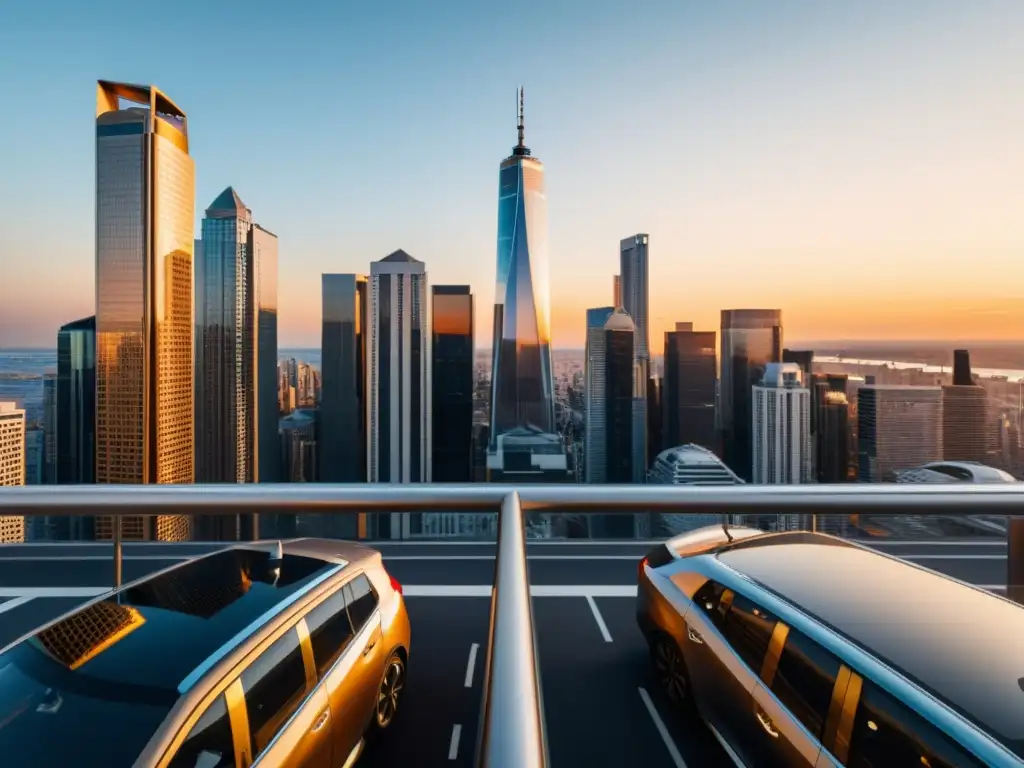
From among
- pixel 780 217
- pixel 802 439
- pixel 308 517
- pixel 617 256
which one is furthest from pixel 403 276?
pixel 308 517

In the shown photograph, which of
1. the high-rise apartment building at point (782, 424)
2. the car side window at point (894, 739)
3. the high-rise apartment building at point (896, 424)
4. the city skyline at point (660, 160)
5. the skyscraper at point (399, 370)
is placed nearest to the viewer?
the car side window at point (894, 739)

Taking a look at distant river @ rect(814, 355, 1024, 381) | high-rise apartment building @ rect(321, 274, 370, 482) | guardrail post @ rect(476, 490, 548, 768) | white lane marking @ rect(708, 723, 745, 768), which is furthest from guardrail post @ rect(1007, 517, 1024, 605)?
high-rise apartment building @ rect(321, 274, 370, 482)

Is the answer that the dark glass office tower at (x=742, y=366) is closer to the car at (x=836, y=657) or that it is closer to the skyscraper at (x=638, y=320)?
the skyscraper at (x=638, y=320)

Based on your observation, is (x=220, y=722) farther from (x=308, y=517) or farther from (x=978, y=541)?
Answer: (x=978, y=541)

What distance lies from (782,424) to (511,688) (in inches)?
770

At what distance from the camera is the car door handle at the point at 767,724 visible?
68cm

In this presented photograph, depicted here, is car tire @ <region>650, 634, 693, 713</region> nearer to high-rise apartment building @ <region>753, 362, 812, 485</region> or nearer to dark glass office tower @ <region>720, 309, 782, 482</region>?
high-rise apartment building @ <region>753, 362, 812, 485</region>

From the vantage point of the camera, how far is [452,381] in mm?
40812

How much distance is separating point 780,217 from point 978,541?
47055mm

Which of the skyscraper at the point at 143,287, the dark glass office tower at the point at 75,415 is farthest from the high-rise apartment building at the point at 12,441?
the skyscraper at the point at 143,287

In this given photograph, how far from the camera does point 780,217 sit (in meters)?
41.6

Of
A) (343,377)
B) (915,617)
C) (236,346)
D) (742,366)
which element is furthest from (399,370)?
(915,617)

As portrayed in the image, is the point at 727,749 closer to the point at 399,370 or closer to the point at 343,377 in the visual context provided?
the point at 343,377

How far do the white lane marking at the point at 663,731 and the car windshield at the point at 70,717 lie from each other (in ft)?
2.05
